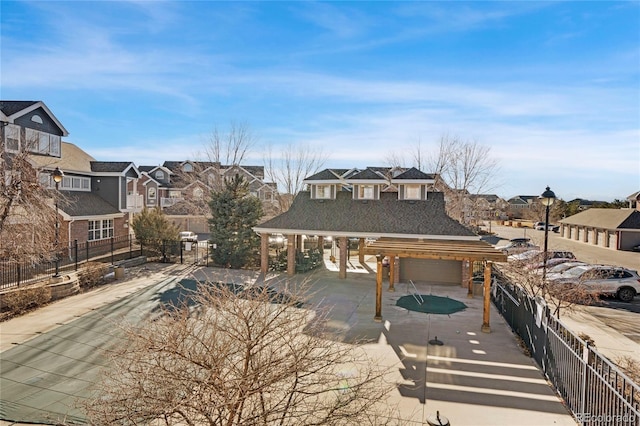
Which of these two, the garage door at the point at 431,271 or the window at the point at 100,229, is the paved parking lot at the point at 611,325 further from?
the window at the point at 100,229

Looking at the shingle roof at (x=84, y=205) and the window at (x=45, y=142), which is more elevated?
the window at (x=45, y=142)

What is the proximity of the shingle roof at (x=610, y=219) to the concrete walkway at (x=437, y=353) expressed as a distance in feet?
94.8

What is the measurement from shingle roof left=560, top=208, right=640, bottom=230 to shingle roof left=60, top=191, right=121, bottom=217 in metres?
44.8

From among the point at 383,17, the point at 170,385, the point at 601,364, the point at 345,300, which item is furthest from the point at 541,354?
the point at 383,17

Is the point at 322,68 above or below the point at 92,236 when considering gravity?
above

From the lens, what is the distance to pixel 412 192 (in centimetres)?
2259

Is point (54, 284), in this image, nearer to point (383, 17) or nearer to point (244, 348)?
point (244, 348)

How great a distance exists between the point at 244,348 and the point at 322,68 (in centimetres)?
1520

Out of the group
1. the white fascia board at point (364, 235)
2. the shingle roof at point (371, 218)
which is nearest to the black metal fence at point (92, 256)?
the white fascia board at point (364, 235)

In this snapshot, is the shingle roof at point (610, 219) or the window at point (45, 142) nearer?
the window at point (45, 142)

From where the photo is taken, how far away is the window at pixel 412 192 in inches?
883

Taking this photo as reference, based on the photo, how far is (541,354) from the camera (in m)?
9.65

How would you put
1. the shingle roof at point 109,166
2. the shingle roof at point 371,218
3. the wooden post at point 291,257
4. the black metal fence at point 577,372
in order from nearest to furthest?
the black metal fence at point 577,372
the shingle roof at point 371,218
the wooden post at point 291,257
the shingle roof at point 109,166

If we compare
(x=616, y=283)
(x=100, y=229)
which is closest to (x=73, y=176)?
(x=100, y=229)
